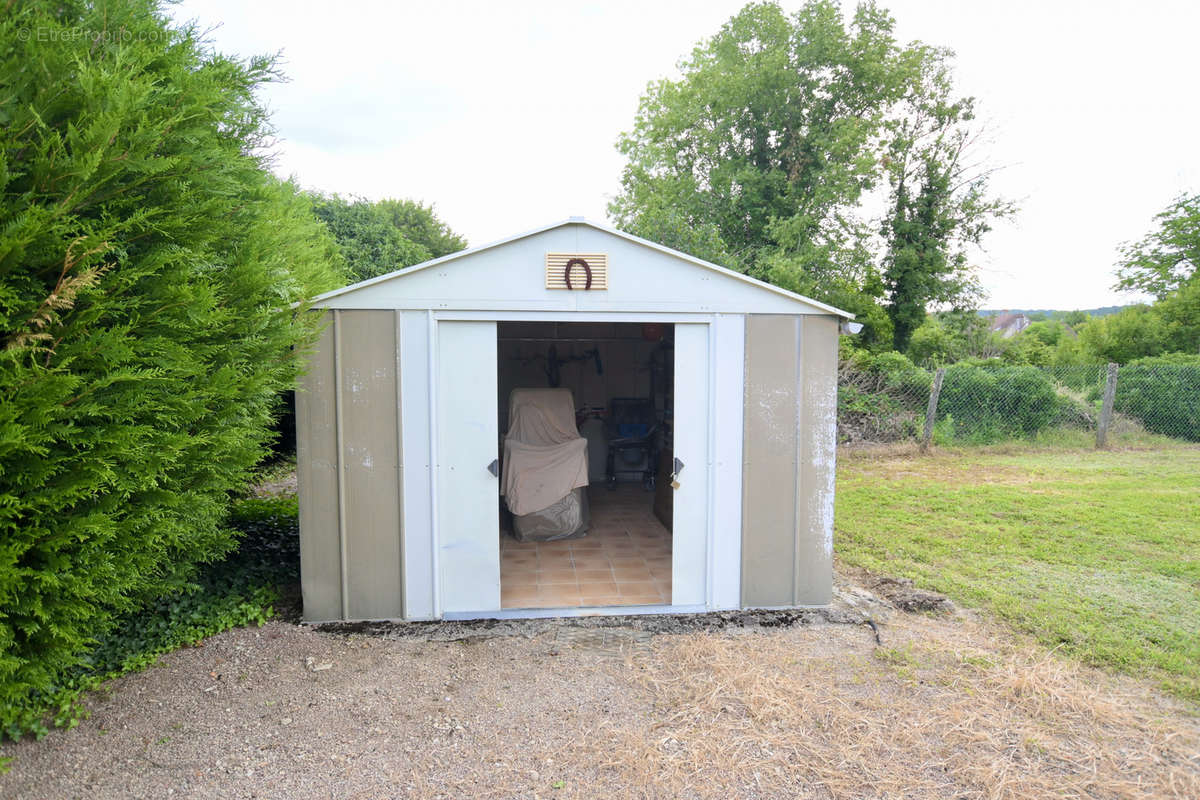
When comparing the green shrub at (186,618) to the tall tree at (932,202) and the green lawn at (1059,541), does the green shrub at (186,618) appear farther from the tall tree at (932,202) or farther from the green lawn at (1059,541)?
the tall tree at (932,202)

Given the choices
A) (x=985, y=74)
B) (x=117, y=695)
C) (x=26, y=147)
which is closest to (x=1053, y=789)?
(x=117, y=695)

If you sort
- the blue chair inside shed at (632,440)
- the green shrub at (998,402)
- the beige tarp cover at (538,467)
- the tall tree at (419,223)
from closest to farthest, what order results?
the beige tarp cover at (538,467) < the blue chair inside shed at (632,440) < the green shrub at (998,402) < the tall tree at (419,223)

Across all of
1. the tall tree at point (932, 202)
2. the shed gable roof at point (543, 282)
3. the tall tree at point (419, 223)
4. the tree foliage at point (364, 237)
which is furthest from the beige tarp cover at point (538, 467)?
the tall tree at point (419, 223)

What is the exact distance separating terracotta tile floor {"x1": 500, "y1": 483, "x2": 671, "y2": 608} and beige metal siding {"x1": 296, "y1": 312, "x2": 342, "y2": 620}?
1.18 m

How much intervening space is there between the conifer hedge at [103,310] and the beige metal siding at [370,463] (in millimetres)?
793

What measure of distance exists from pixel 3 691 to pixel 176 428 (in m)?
1.17

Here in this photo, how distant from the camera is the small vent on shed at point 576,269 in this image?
14.2 ft

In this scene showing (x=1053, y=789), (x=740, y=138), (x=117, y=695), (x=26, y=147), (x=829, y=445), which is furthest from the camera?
(x=740, y=138)

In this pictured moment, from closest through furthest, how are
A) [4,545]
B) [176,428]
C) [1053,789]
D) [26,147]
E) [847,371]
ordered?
1. [4,545]
2. [26,147]
3. [1053,789]
4. [176,428]
5. [847,371]

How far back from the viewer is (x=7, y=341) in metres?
2.45

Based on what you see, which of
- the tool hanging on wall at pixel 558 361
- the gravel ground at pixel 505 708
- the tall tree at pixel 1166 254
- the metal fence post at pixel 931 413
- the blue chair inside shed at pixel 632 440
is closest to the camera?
the gravel ground at pixel 505 708

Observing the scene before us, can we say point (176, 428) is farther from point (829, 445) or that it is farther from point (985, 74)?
point (985, 74)

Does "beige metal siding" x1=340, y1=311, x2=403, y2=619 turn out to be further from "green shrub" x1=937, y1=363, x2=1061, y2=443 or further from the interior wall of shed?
"green shrub" x1=937, y1=363, x2=1061, y2=443

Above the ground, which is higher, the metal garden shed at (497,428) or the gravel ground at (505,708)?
the metal garden shed at (497,428)
